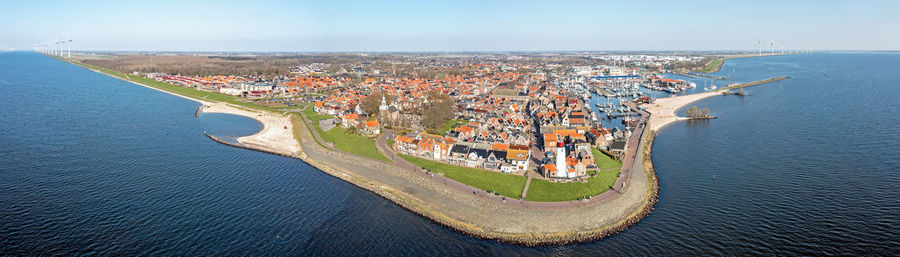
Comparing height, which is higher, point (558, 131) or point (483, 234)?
point (558, 131)

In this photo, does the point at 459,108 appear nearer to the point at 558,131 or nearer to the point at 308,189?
the point at 558,131

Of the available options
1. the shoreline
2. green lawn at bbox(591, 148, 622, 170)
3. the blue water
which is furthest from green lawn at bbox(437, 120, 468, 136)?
green lawn at bbox(591, 148, 622, 170)

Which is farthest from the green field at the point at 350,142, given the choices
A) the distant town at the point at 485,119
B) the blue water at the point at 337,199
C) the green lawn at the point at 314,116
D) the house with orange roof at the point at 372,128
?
the blue water at the point at 337,199

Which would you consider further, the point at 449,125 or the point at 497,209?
the point at 449,125

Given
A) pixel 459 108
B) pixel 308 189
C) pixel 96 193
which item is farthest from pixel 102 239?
pixel 459 108

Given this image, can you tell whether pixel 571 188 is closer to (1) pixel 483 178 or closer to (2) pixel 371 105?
(1) pixel 483 178

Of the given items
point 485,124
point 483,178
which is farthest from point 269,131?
point 483,178
